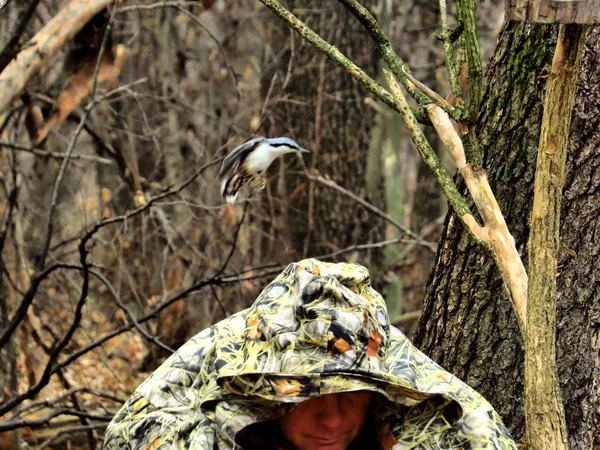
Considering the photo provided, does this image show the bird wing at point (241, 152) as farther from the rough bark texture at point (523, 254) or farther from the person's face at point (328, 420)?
the person's face at point (328, 420)

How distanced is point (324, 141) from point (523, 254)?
3604 millimetres

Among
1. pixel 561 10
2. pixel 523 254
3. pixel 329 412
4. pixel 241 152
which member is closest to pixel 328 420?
pixel 329 412

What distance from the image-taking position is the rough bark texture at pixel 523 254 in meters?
2.42

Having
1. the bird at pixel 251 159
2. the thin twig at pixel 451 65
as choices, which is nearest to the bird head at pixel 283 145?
the bird at pixel 251 159

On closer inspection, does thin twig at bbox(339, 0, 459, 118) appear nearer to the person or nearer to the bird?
the bird

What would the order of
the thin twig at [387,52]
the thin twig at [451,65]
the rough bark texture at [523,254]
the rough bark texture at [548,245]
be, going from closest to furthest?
the rough bark texture at [548,245] → the thin twig at [451,65] → the thin twig at [387,52] → the rough bark texture at [523,254]

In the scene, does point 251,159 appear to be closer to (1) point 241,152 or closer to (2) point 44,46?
(1) point 241,152

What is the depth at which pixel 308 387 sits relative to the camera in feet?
5.95

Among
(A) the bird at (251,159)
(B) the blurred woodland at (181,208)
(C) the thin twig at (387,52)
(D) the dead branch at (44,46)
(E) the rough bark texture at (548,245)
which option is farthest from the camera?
(D) the dead branch at (44,46)

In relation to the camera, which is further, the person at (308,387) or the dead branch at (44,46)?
the dead branch at (44,46)

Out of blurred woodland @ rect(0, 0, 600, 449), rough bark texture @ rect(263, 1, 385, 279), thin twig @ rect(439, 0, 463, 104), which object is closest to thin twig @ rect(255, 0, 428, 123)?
thin twig @ rect(439, 0, 463, 104)

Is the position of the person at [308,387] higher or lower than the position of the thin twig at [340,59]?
lower

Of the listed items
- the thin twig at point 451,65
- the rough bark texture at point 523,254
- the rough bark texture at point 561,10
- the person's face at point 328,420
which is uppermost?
the rough bark texture at point 561,10

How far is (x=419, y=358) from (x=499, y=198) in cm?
69
